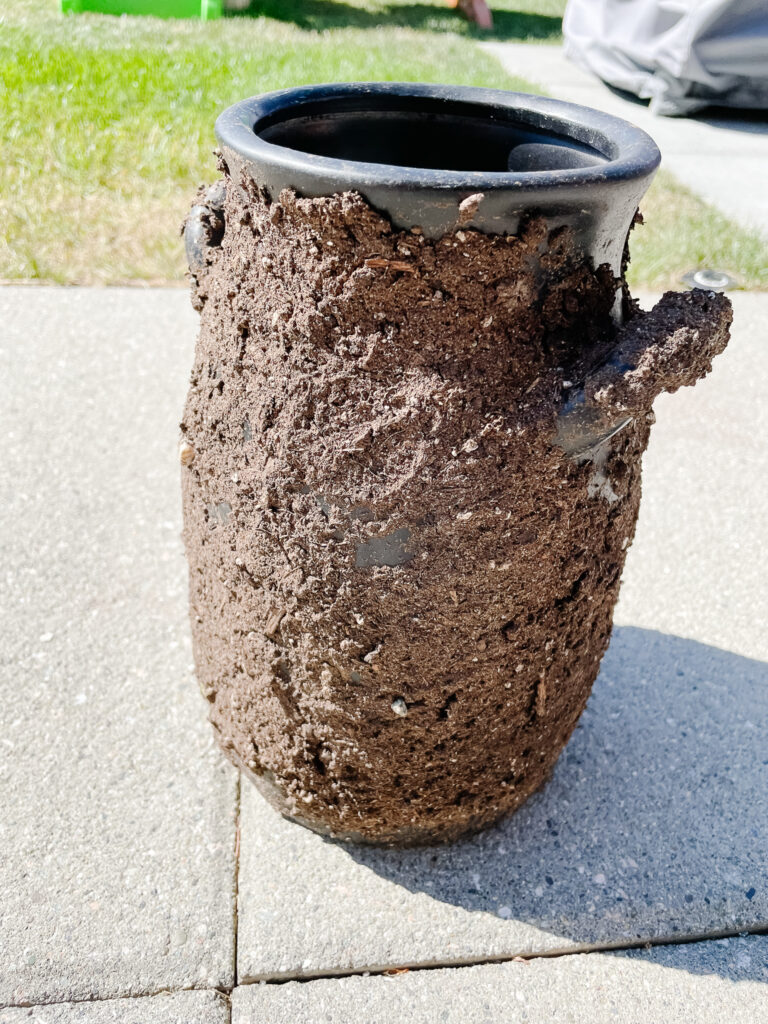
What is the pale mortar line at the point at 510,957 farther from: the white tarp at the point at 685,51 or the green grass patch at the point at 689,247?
the white tarp at the point at 685,51

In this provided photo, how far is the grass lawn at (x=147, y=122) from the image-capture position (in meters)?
4.21

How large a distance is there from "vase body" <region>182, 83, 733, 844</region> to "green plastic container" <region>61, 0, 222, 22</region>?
28.8ft

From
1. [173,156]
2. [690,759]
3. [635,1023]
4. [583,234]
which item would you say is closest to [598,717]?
[690,759]

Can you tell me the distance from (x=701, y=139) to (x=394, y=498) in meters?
6.20

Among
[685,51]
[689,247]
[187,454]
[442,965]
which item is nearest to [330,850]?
[442,965]

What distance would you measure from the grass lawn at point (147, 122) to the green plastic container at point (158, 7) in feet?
0.72

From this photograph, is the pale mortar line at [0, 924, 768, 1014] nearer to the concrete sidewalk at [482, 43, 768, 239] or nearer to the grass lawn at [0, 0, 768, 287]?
the grass lawn at [0, 0, 768, 287]

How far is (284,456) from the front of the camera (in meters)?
1.29

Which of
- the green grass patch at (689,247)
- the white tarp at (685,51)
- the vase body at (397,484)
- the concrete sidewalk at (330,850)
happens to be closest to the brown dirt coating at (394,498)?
the vase body at (397,484)

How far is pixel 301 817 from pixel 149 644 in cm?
68

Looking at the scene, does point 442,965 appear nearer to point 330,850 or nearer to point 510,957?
point 510,957

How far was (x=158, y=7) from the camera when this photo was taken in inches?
358

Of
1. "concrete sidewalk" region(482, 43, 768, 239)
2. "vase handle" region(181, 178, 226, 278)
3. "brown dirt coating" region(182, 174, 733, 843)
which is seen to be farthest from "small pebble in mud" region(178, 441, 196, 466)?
"concrete sidewalk" region(482, 43, 768, 239)

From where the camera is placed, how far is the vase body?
119 centimetres
